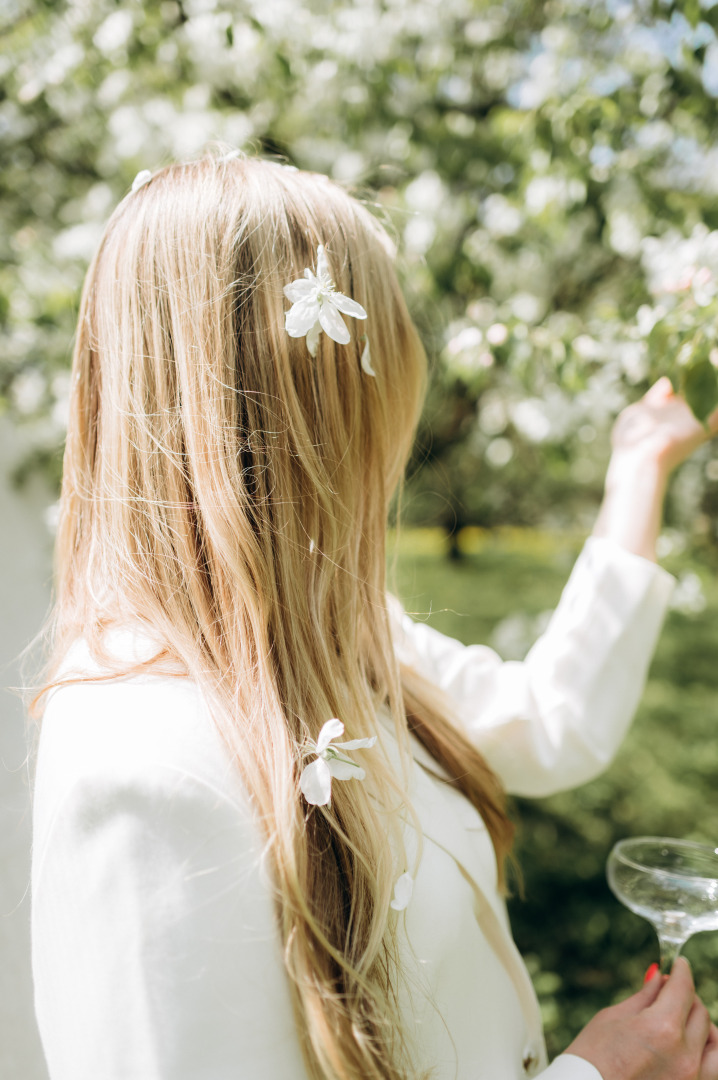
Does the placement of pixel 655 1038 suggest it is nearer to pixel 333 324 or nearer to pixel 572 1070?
pixel 572 1070

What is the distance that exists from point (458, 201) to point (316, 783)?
8.11ft

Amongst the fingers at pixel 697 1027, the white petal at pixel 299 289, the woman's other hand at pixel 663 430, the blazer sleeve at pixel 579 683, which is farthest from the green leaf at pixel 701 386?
the fingers at pixel 697 1027

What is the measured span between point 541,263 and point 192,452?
2492 mm

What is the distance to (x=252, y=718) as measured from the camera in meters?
0.94

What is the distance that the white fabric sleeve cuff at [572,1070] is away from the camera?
102cm

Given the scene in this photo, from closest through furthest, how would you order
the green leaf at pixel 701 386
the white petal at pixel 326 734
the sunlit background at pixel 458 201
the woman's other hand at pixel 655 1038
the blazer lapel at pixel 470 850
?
the white petal at pixel 326 734, the woman's other hand at pixel 655 1038, the blazer lapel at pixel 470 850, the green leaf at pixel 701 386, the sunlit background at pixel 458 201

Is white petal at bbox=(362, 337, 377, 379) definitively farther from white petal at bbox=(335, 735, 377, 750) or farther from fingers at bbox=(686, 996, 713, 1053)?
fingers at bbox=(686, 996, 713, 1053)

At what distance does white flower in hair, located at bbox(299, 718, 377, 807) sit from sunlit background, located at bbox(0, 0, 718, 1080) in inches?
20.2

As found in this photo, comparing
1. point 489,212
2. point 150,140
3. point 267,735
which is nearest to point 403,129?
point 489,212

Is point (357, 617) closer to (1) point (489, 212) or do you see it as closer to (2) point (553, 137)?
(2) point (553, 137)

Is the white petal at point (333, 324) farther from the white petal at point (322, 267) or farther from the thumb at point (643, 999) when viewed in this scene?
the thumb at point (643, 999)

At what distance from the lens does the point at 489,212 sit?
8.87ft

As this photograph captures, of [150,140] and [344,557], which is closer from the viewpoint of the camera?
[344,557]

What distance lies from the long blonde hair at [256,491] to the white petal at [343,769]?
37 mm
